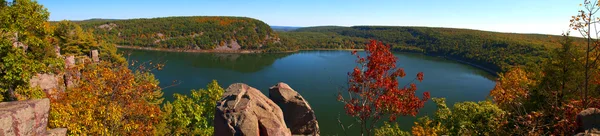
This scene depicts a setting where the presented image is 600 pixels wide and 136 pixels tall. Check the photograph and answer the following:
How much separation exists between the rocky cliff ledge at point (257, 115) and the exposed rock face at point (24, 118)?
5468 mm

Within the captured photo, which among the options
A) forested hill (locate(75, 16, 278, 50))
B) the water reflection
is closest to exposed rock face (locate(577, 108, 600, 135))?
the water reflection

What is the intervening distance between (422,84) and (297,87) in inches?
1096

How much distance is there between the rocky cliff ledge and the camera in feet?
40.2

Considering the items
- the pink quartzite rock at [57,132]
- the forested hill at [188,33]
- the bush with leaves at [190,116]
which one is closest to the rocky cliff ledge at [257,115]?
the pink quartzite rock at [57,132]

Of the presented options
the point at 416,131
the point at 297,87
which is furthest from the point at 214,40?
the point at 416,131

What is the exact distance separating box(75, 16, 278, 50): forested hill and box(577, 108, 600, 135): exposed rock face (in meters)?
140

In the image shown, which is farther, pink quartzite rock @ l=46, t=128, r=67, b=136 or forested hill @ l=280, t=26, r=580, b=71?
forested hill @ l=280, t=26, r=580, b=71

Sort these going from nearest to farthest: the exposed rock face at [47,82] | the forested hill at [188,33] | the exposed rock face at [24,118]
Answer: the exposed rock face at [24,118]
the exposed rock face at [47,82]
the forested hill at [188,33]

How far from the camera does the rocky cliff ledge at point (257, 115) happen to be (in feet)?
40.2

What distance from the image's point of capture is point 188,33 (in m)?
158

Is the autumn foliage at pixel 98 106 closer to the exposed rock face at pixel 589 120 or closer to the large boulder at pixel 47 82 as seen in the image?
the large boulder at pixel 47 82

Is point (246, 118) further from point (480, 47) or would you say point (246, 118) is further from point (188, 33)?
point (188, 33)

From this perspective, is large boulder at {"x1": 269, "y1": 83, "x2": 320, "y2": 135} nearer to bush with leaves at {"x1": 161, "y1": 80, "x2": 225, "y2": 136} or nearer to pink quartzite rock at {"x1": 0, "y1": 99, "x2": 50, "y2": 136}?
bush with leaves at {"x1": 161, "y1": 80, "x2": 225, "y2": 136}

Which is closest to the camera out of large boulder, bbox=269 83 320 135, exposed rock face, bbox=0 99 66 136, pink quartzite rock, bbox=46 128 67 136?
exposed rock face, bbox=0 99 66 136
